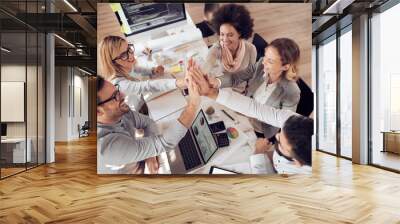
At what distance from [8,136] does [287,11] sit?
17.0ft

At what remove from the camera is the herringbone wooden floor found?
392 centimetres

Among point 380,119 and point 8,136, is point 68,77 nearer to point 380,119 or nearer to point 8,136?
point 8,136

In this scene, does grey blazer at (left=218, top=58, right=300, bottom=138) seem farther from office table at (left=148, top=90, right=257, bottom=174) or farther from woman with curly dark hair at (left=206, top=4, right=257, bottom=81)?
office table at (left=148, top=90, right=257, bottom=174)

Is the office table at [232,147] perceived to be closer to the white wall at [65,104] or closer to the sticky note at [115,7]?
the sticky note at [115,7]

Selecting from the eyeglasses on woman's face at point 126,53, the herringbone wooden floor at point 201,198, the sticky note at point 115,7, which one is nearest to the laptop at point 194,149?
the herringbone wooden floor at point 201,198

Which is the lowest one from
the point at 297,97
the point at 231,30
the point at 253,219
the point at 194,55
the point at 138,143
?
the point at 253,219

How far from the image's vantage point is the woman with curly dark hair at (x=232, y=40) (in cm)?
635

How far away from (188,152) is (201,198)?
63.6 inches

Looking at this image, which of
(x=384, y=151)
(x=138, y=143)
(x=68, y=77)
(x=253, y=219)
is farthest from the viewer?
(x=68, y=77)

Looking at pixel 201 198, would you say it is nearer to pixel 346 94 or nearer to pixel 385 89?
pixel 385 89

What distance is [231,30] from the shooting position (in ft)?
21.0

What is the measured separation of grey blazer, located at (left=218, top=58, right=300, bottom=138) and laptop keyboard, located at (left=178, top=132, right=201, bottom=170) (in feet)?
3.50

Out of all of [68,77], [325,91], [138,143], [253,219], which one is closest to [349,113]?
[325,91]

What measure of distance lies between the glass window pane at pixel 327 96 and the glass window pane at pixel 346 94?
0.50 metres
